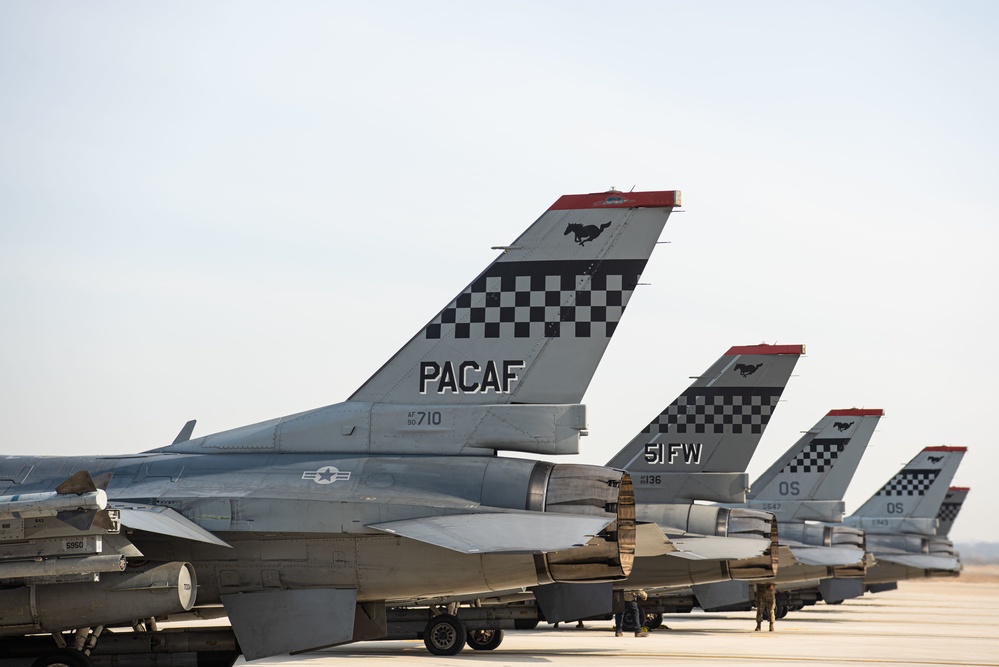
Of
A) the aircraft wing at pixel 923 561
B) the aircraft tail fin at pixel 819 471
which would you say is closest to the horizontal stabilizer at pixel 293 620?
the aircraft tail fin at pixel 819 471

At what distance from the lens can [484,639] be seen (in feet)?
62.2

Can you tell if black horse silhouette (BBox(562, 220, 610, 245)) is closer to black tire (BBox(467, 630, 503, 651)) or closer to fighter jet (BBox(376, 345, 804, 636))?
fighter jet (BBox(376, 345, 804, 636))

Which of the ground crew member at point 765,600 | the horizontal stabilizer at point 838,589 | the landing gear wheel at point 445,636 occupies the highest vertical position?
the landing gear wheel at point 445,636

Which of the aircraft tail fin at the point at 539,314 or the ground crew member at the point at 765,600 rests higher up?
the aircraft tail fin at the point at 539,314

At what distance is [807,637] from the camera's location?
2333 cm

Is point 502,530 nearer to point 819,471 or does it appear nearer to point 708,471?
point 708,471

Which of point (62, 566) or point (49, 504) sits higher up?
point (49, 504)

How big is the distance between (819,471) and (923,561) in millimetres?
9402

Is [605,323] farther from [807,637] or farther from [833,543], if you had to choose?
[833,543]

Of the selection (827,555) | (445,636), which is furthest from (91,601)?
(827,555)

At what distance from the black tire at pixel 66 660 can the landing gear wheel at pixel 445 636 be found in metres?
6.70

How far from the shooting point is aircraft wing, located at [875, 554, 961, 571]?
123 feet

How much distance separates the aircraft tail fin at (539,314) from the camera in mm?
12664

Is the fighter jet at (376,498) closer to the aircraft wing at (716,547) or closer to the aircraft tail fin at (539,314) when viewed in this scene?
the aircraft tail fin at (539,314)
